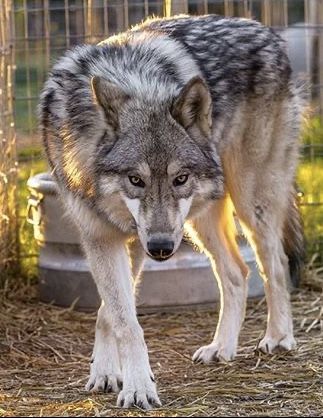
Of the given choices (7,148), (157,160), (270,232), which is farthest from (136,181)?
(7,148)

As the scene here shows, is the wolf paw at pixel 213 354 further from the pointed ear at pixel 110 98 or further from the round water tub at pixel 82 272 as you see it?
the pointed ear at pixel 110 98

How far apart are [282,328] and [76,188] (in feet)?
4.65

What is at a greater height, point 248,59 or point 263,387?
point 248,59

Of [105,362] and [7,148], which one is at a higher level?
[7,148]

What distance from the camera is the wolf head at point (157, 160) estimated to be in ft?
13.6

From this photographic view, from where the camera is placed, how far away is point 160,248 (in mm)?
4051

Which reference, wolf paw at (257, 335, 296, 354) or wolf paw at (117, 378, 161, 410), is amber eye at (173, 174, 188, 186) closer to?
wolf paw at (117, 378, 161, 410)

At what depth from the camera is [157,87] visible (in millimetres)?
4465

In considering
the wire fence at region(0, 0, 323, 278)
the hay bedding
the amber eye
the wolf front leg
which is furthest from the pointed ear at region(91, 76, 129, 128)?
the wire fence at region(0, 0, 323, 278)

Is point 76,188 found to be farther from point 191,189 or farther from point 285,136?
point 285,136

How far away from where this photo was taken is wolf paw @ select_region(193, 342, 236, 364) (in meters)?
5.13

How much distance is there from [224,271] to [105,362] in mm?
1054

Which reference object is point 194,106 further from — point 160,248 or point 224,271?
point 224,271

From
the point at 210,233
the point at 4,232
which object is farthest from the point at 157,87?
the point at 4,232
